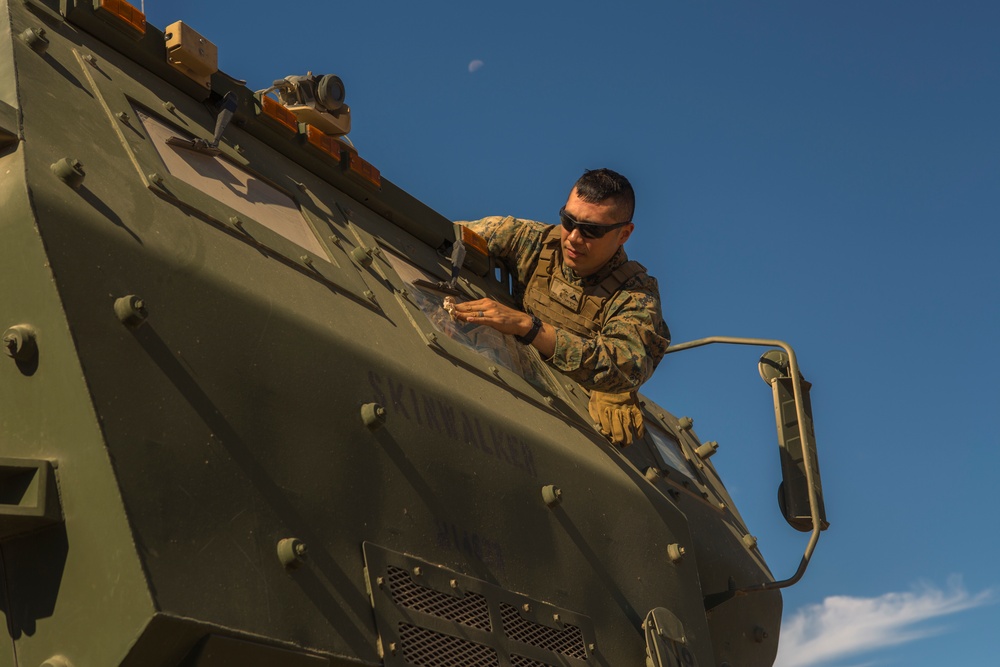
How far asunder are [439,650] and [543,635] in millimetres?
585

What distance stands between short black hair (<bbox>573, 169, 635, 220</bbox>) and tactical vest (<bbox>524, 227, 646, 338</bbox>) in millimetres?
274

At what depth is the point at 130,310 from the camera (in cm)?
298

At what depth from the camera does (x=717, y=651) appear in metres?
5.93

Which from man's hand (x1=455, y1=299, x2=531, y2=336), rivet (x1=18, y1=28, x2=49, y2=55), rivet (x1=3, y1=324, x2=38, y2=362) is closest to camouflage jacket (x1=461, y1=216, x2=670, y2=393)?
man's hand (x1=455, y1=299, x2=531, y2=336)

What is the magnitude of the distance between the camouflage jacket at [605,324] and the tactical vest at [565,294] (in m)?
0.03

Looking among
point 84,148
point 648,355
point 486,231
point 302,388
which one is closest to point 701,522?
point 648,355

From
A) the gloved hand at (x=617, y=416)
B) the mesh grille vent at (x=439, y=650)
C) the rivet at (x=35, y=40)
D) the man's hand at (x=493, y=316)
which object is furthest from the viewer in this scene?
the gloved hand at (x=617, y=416)

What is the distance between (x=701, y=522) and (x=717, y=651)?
0.59 m

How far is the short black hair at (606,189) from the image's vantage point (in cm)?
Answer: 573

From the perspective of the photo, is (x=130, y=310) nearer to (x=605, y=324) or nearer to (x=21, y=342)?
(x=21, y=342)

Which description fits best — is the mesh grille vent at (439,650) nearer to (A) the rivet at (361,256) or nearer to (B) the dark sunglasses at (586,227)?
(A) the rivet at (361,256)

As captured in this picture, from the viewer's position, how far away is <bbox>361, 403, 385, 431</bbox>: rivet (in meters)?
3.65

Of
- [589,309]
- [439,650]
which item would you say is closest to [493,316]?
[589,309]

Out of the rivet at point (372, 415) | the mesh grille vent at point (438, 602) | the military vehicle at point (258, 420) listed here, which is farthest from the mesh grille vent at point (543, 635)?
the rivet at point (372, 415)
